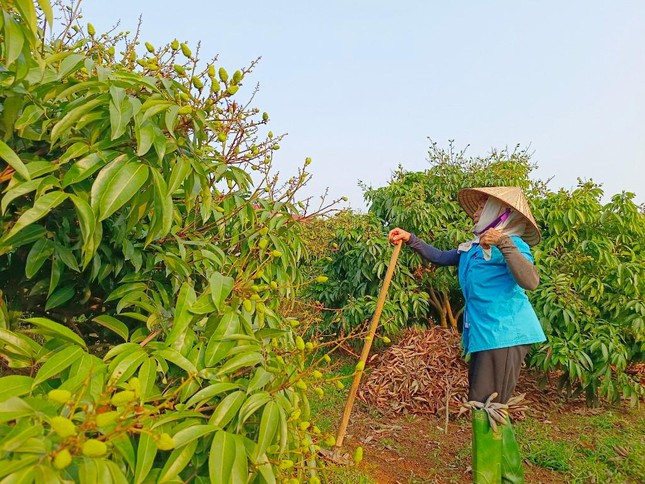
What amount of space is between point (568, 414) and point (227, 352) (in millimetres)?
4065

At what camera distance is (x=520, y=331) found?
2586mm

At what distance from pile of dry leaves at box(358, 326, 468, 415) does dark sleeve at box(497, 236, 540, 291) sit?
6.14 ft

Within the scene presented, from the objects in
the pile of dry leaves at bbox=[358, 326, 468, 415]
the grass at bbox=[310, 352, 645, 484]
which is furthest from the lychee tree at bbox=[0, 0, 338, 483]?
the pile of dry leaves at bbox=[358, 326, 468, 415]

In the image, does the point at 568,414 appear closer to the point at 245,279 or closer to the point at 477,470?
the point at 477,470

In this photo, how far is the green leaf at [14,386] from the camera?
0.82 metres

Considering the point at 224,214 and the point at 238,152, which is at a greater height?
the point at 238,152

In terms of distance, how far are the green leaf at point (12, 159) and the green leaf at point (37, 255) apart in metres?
0.27

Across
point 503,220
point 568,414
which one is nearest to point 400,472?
point 503,220

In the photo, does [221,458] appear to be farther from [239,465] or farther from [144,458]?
[144,458]

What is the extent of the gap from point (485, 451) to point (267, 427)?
193 cm

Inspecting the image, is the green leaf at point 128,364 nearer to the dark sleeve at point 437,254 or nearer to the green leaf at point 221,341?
the green leaf at point 221,341

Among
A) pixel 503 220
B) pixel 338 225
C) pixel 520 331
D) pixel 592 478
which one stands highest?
pixel 338 225

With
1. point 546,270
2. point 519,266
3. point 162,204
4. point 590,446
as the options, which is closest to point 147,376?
point 162,204

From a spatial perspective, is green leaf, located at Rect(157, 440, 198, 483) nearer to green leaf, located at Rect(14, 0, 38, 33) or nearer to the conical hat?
green leaf, located at Rect(14, 0, 38, 33)
